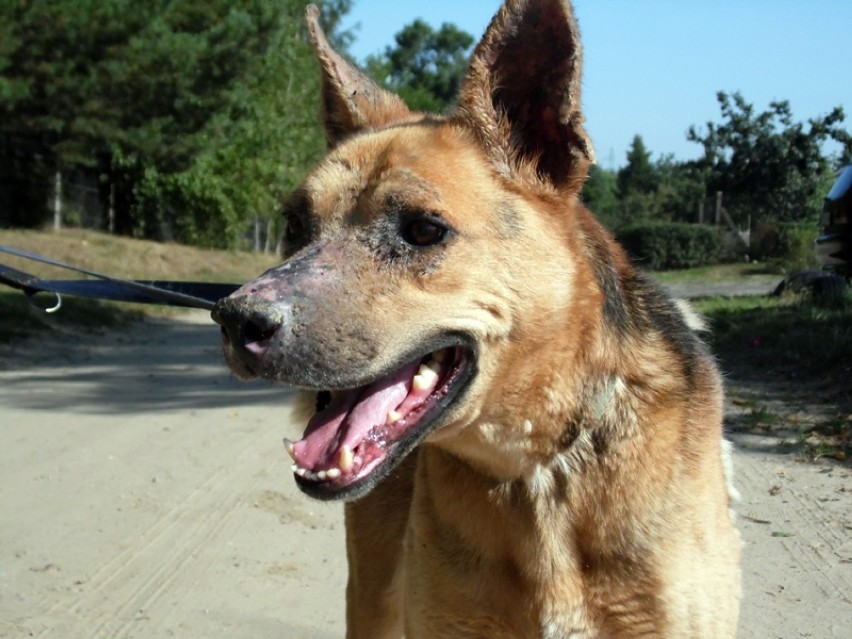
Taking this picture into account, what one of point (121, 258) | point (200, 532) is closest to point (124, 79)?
point (121, 258)

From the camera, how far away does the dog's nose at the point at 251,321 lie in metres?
2.65

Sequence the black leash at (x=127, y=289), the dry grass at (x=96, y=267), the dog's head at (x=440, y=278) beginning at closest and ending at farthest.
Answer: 1. the dog's head at (x=440, y=278)
2. the black leash at (x=127, y=289)
3. the dry grass at (x=96, y=267)

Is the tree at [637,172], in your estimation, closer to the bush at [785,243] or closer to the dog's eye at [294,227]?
the bush at [785,243]

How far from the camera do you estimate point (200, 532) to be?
5.85 metres

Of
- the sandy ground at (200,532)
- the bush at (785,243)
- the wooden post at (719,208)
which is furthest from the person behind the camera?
the wooden post at (719,208)

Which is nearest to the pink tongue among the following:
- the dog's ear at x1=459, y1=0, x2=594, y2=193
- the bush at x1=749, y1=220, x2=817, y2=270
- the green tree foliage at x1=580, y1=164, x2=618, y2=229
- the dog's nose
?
the dog's nose

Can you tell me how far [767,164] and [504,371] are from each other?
1358 inches

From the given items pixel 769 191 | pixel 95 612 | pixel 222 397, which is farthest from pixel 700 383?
pixel 769 191

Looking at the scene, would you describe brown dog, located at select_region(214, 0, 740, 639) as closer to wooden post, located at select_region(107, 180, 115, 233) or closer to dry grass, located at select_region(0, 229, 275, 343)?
dry grass, located at select_region(0, 229, 275, 343)

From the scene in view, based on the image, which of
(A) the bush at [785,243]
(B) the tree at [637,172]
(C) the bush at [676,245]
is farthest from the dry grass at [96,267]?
(B) the tree at [637,172]

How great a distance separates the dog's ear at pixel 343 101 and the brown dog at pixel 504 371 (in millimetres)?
332

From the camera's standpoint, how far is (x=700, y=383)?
3393mm

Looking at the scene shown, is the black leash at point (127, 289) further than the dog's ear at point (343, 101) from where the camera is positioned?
Yes

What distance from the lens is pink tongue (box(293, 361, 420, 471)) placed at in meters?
2.83
